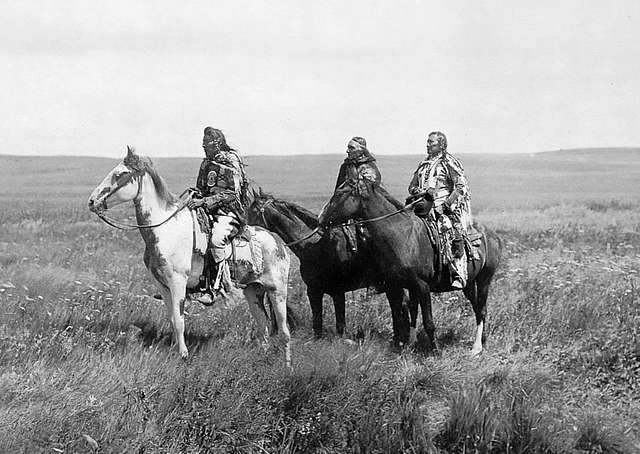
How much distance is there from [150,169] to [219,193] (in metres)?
0.89

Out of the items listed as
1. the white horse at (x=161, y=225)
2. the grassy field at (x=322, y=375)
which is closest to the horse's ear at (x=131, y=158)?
the white horse at (x=161, y=225)

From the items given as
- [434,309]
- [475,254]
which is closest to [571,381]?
[475,254]

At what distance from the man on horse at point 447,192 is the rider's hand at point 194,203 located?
107 inches

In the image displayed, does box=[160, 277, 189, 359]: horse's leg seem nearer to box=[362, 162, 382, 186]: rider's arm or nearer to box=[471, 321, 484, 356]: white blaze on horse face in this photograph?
box=[362, 162, 382, 186]: rider's arm

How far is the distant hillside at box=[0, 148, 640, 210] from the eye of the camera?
1944 inches

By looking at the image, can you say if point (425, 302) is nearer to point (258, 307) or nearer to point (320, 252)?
point (320, 252)

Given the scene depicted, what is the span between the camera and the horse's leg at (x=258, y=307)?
36.6 feet

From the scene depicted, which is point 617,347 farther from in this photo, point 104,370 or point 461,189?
point 104,370

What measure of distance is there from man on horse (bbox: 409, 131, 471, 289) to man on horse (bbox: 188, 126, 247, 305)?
2.27 metres

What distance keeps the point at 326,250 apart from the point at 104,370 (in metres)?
3.47

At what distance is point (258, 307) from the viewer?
11.2 metres

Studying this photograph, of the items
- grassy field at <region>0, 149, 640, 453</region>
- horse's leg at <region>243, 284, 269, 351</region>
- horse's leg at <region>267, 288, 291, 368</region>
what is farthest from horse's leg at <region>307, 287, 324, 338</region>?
horse's leg at <region>243, 284, 269, 351</region>

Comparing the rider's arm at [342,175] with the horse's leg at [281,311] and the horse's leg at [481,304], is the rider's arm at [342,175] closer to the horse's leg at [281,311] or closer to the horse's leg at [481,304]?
the horse's leg at [281,311]

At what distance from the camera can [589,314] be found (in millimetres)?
12523
